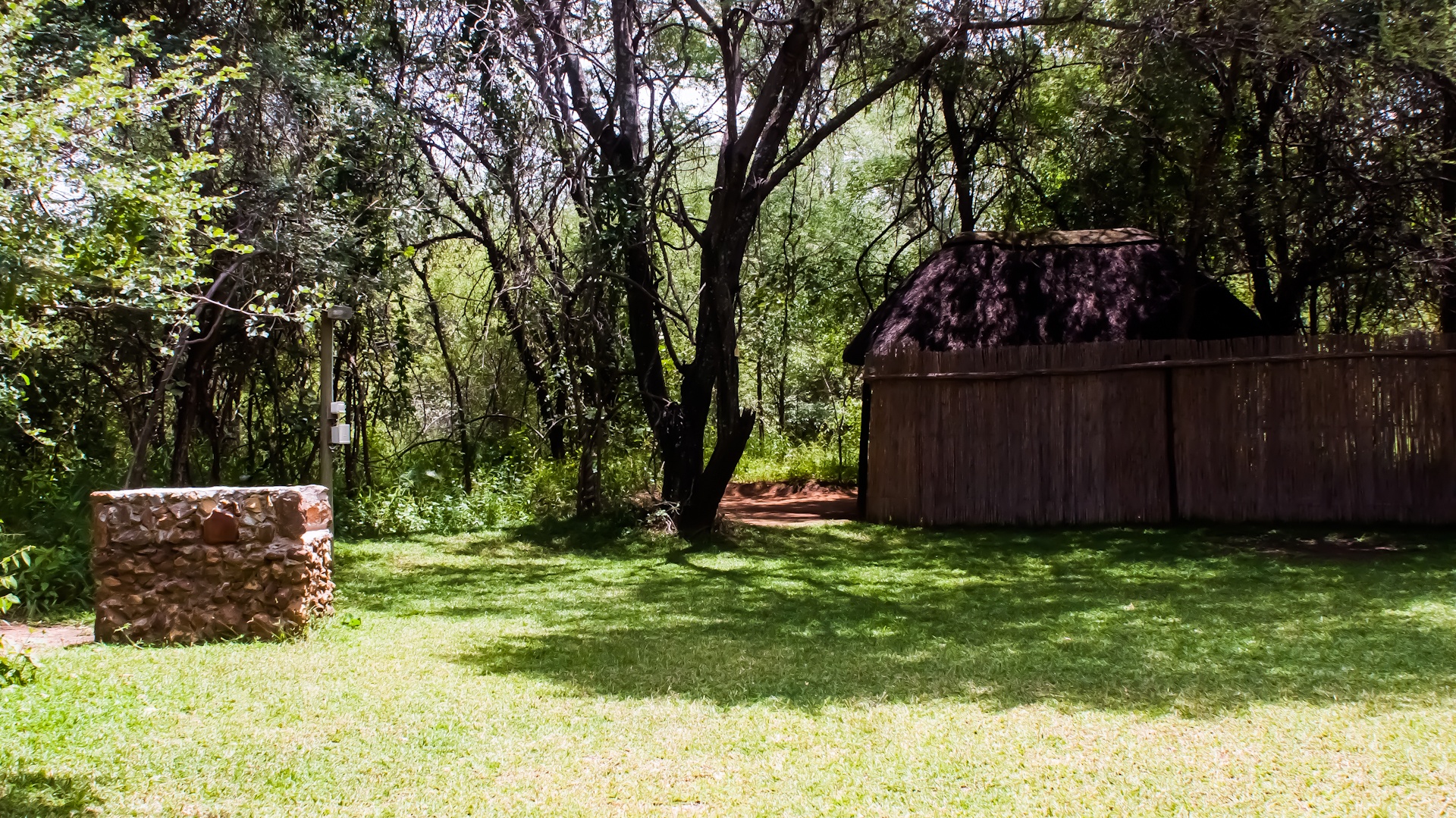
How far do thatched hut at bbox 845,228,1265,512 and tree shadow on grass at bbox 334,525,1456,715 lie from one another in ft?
8.46

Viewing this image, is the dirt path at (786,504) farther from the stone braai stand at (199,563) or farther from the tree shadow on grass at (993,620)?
the stone braai stand at (199,563)

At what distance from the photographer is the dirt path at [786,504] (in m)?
13.2

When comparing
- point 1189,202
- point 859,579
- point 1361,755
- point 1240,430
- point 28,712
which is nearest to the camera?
point 1361,755

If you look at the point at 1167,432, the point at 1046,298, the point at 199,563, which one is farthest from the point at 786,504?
the point at 199,563

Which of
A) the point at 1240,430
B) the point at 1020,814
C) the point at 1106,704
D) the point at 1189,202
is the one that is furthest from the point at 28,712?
the point at 1189,202

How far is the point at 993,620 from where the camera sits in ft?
23.6

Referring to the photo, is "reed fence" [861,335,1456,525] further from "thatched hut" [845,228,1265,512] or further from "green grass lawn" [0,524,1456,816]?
"green grass lawn" [0,524,1456,816]

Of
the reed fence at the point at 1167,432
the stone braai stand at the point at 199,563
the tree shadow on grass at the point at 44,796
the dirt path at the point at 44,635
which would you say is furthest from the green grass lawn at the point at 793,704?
the reed fence at the point at 1167,432

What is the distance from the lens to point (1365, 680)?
17.8 feet

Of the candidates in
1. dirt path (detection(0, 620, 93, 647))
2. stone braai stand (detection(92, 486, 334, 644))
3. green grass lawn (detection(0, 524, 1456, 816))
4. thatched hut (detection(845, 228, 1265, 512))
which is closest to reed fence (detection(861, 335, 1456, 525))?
thatched hut (detection(845, 228, 1265, 512))

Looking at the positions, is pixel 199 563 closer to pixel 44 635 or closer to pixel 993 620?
pixel 44 635

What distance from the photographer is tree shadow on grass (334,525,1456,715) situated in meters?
5.46

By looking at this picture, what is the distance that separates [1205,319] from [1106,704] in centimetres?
873

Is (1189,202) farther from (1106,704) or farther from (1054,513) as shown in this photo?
(1106,704)
